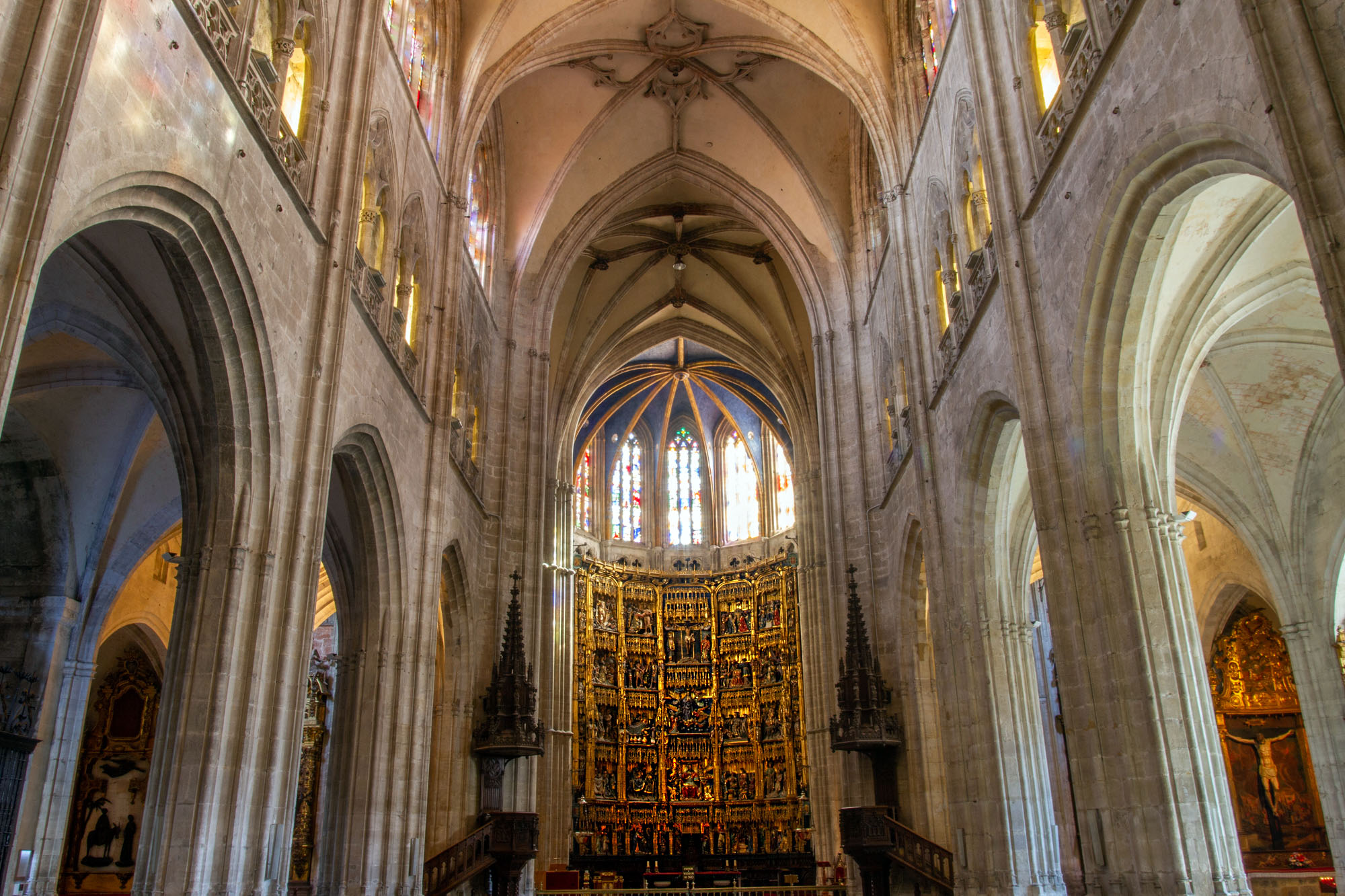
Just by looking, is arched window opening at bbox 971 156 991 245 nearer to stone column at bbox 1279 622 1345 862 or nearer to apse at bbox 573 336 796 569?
stone column at bbox 1279 622 1345 862

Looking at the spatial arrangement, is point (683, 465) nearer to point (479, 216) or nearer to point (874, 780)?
point (479, 216)

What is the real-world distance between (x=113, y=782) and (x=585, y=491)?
17315 mm

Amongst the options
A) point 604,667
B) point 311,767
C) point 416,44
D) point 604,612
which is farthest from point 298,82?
point 604,667

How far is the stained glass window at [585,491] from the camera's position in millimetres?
35812

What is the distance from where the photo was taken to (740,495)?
37.7 metres

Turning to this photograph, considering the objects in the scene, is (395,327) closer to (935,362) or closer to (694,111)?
(935,362)

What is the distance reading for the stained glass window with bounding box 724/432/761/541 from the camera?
37.2 m

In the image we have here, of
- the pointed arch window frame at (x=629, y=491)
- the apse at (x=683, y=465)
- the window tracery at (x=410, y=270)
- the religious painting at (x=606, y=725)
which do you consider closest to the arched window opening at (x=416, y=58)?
the window tracery at (x=410, y=270)

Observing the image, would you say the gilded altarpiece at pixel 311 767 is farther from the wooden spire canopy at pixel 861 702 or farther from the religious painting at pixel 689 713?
the wooden spire canopy at pixel 861 702

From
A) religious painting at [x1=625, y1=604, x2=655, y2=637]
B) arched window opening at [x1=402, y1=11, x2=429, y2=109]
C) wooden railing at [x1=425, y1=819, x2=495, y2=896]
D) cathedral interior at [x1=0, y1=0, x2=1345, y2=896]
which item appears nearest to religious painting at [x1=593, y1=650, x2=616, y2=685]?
cathedral interior at [x1=0, y1=0, x2=1345, y2=896]

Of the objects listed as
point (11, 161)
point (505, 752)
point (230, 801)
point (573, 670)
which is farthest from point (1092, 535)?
point (573, 670)

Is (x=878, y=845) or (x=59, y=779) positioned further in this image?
(x=878, y=845)

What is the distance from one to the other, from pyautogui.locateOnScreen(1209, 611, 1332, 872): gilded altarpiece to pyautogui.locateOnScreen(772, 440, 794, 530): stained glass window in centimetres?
1546

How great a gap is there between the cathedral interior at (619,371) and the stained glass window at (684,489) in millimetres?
5153
